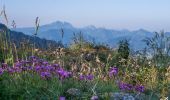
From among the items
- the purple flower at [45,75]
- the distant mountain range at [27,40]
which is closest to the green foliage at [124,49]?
the distant mountain range at [27,40]

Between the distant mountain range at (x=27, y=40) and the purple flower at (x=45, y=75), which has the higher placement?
the distant mountain range at (x=27, y=40)

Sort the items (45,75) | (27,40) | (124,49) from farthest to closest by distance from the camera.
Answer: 1. (124,49)
2. (27,40)
3. (45,75)

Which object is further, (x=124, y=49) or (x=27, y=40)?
(x=124, y=49)

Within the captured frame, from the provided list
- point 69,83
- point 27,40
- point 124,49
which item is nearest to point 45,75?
point 69,83

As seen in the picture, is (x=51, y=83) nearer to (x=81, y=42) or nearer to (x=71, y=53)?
(x=71, y=53)

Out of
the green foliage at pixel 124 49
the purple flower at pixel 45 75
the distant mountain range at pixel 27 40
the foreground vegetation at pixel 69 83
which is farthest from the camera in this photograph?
the green foliage at pixel 124 49

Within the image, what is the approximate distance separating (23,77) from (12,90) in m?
0.86

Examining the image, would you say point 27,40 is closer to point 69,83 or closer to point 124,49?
point 69,83

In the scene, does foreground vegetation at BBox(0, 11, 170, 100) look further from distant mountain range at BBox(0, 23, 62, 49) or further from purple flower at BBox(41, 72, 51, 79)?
distant mountain range at BBox(0, 23, 62, 49)

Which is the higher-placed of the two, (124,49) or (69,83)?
(124,49)

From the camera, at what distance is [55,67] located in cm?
Result: 809

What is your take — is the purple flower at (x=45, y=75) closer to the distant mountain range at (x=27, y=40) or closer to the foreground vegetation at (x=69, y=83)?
the foreground vegetation at (x=69, y=83)

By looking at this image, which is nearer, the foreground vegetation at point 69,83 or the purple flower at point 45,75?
the foreground vegetation at point 69,83

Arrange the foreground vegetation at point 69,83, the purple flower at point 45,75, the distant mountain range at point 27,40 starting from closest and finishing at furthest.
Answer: the foreground vegetation at point 69,83 < the purple flower at point 45,75 < the distant mountain range at point 27,40
